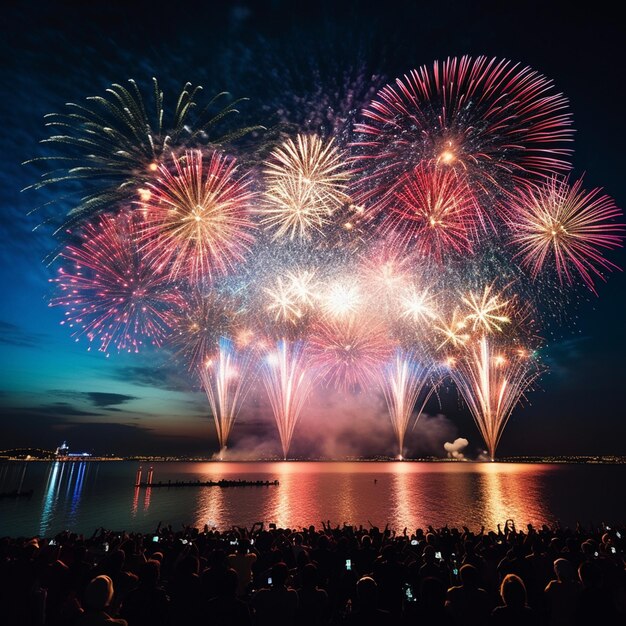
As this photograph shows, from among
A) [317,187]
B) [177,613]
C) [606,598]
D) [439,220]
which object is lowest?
[177,613]

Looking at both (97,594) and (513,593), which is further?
Answer: (513,593)

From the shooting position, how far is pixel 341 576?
8531mm

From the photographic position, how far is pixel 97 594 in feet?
16.5

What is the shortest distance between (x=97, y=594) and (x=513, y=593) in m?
5.26

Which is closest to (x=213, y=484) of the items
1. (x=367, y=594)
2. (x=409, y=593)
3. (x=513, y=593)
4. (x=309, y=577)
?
(x=409, y=593)

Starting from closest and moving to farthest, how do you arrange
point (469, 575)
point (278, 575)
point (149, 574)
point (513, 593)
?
point (513, 593) < point (149, 574) < point (469, 575) < point (278, 575)

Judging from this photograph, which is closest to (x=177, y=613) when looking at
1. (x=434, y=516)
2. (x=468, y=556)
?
(x=468, y=556)

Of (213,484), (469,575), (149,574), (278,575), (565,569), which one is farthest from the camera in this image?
(213,484)

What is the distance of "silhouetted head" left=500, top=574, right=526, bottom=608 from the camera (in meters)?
5.13

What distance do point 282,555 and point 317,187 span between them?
2188cm

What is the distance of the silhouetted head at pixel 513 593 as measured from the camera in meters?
5.13

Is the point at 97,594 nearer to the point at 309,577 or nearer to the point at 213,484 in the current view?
the point at 309,577

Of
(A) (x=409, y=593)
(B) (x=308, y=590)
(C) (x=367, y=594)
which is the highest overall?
(C) (x=367, y=594)

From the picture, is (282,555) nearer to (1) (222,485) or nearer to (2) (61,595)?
(2) (61,595)
